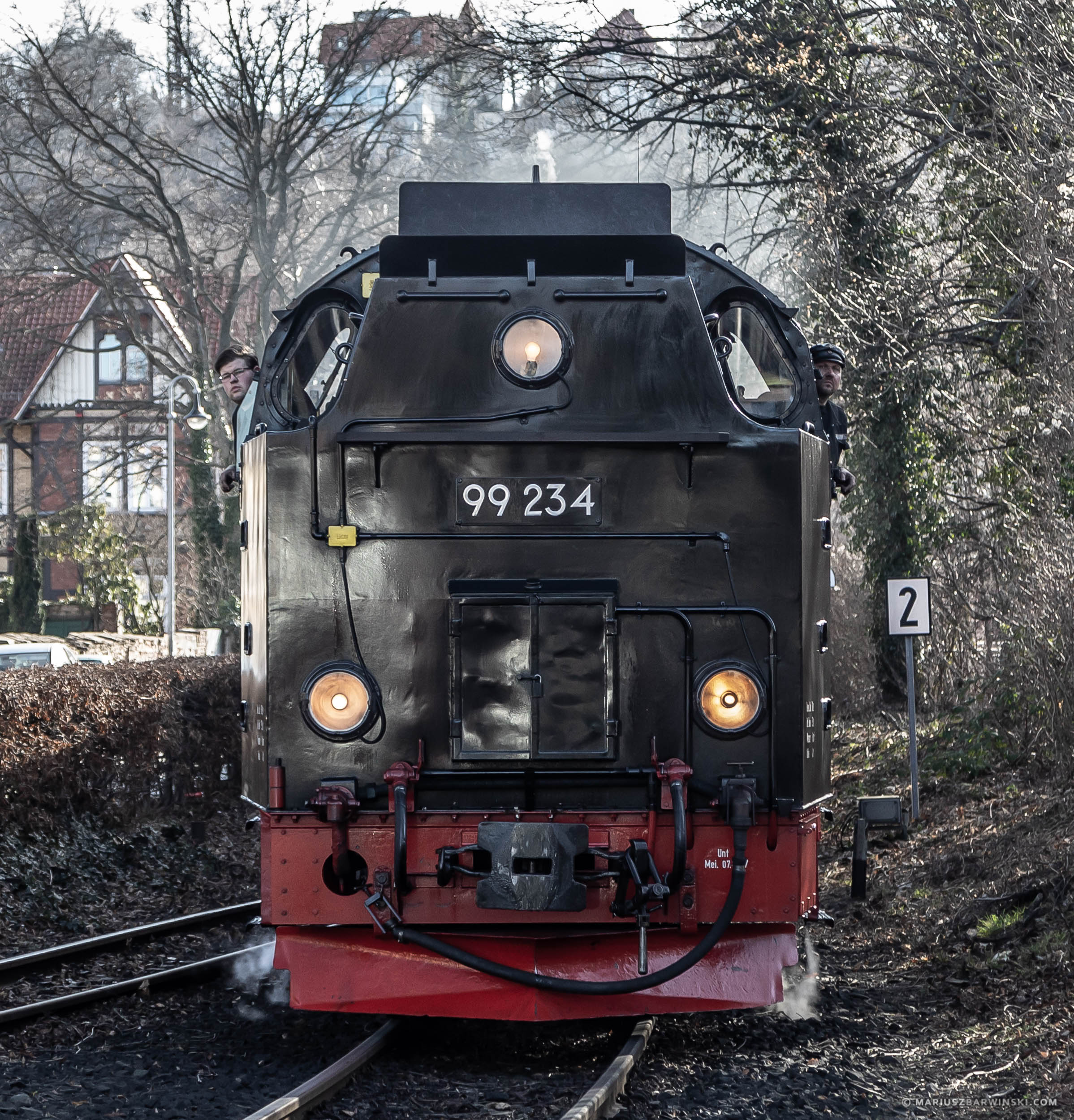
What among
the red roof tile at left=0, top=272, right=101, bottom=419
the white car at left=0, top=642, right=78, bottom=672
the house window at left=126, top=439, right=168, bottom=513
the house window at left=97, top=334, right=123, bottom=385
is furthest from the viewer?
the house window at left=97, top=334, right=123, bottom=385

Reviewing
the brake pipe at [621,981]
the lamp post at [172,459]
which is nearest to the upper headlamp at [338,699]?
the brake pipe at [621,981]

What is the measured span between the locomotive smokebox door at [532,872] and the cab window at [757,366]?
2.09 meters

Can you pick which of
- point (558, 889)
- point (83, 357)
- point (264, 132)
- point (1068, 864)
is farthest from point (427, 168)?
point (558, 889)

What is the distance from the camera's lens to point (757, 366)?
21.2 feet

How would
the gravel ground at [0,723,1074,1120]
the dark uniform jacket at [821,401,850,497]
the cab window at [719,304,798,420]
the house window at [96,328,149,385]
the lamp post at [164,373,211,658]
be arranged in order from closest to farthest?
the gravel ground at [0,723,1074,1120]
the cab window at [719,304,798,420]
the dark uniform jacket at [821,401,850,497]
the lamp post at [164,373,211,658]
the house window at [96,328,149,385]

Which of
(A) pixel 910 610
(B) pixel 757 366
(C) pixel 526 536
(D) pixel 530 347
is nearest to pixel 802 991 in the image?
(C) pixel 526 536

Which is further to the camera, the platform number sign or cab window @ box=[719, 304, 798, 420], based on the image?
the platform number sign

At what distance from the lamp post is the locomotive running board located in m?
16.2

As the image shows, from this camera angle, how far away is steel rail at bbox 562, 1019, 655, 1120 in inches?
187

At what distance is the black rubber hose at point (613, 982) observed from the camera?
5.34m

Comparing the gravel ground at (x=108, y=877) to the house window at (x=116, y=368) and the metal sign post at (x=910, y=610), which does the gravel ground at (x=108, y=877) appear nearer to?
the metal sign post at (x=910, y=610)

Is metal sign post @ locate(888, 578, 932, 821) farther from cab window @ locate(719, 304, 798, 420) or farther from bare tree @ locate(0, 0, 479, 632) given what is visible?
bare tree @ locate(0, 0, 479, 632)

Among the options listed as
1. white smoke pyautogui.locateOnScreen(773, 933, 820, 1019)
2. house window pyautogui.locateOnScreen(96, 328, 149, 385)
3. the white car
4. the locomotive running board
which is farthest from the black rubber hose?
house window pyautogui.locateOnScreen(96, 328, 149, 385)

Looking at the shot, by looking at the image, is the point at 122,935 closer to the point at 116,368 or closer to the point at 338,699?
the point at 338,699
